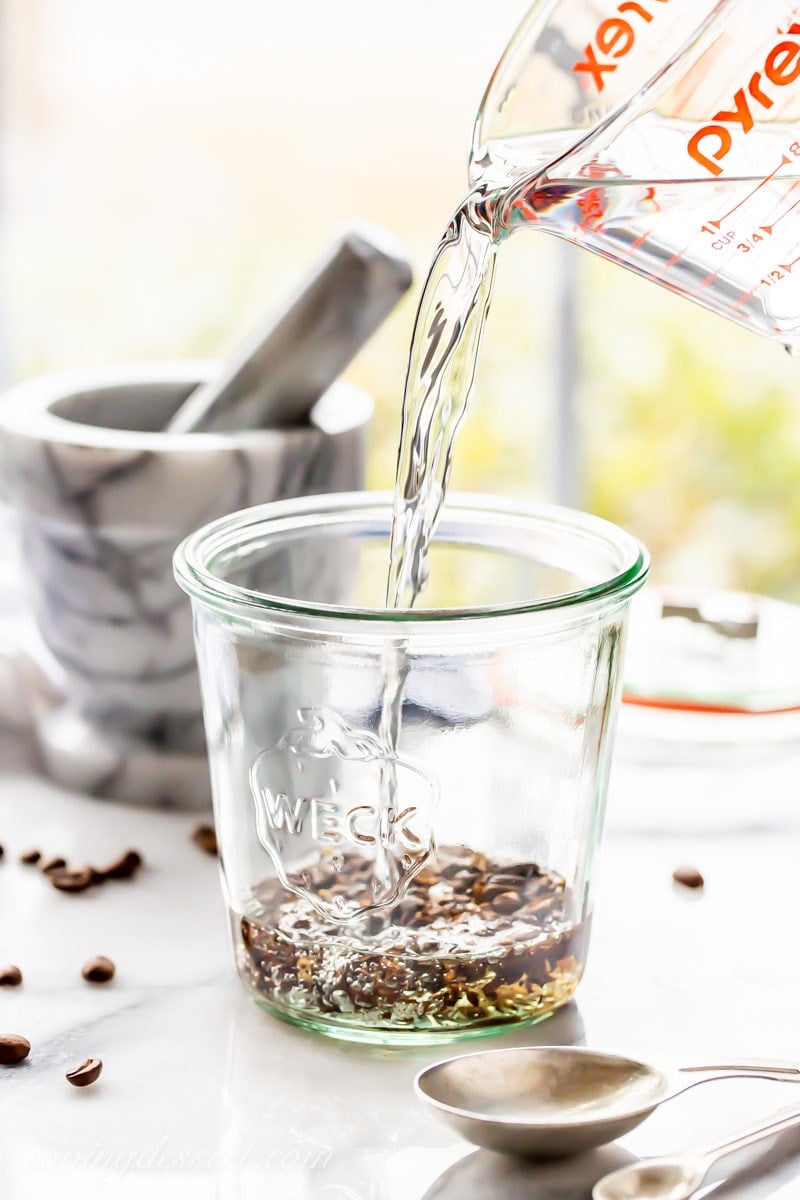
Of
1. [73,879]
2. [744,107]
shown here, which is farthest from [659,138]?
[73,879]

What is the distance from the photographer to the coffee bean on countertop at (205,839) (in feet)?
2.83

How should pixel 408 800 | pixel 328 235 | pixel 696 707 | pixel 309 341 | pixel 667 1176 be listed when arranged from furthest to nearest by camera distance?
pixel 328 235, pixel 696 707, pixel 309 341, pixel 408 800, pixel 667 1176

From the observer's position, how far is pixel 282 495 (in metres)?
0.89

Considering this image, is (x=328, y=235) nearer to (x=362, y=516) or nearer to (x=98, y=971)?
(x=362, y=516)

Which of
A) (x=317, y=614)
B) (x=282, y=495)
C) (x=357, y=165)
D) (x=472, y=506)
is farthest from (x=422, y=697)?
(x=357, y=165)

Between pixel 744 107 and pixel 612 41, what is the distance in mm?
63

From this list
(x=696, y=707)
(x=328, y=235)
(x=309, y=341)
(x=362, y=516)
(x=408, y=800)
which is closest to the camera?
(x=408, y=800)

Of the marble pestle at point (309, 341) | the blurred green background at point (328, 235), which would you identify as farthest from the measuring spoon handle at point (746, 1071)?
the blurred green background at point (328, 235)

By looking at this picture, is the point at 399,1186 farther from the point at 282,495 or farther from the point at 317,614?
the point at 282,495

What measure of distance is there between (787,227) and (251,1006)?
16.6 inches

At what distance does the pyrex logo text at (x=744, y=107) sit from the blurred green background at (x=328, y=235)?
7.03 feet

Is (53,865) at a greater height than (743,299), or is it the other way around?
(743,299)

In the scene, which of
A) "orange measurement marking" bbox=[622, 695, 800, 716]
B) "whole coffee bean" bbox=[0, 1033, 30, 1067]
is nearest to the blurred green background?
"orange measurement marking" bbox=[622, 695, 800, 716]

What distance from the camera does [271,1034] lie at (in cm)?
68
